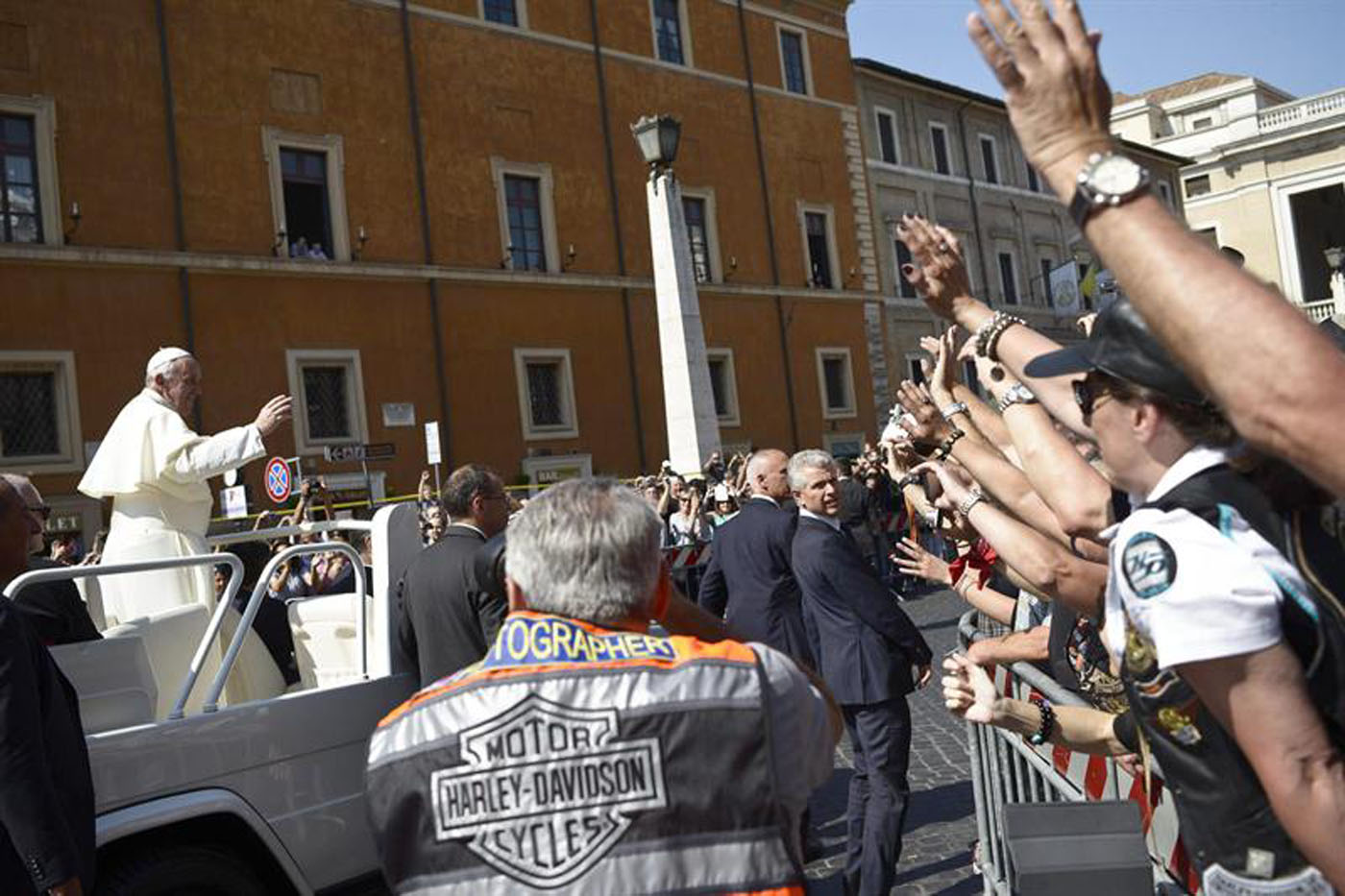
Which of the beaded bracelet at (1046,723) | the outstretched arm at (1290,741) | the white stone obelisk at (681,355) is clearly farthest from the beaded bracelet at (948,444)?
the white stone obelisk at (681,355)

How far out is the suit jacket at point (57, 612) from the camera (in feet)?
13.6

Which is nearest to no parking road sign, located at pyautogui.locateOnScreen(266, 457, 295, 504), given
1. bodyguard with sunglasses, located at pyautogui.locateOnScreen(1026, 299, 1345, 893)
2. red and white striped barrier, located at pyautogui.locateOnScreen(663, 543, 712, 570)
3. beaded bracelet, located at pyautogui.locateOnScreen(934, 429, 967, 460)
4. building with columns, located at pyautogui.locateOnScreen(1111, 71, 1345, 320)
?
red and white striped barrier, located at pyautogui.locateOnScreen(663, 543, 712, 570)

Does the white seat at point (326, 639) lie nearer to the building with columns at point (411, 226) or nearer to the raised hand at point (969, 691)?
the raised hand at point (969, 691)

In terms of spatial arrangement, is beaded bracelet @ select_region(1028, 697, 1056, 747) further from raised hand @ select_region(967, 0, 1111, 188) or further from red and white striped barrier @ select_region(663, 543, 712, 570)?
red and white striped barrier @ select_region(663, 543, 712, 570)

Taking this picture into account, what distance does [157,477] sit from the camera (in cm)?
531

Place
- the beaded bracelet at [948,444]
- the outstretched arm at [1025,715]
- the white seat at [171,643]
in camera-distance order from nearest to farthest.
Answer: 1. the outstretched arm at [1025,715]
2. the beaded bracelet at [948,444]
3. the white seat at [171,643]

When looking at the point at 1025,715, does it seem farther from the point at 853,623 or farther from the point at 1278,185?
the point at 1278,185

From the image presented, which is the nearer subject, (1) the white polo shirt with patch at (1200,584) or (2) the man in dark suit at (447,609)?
(1) the white polo shirt with patch at (1200,584)

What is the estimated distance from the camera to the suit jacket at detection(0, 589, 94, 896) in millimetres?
3039

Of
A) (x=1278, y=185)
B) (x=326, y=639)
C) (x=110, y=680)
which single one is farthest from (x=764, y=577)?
(x=1278, y=185)

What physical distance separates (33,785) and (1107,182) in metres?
2.78

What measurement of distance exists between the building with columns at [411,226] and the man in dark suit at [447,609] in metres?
17.0

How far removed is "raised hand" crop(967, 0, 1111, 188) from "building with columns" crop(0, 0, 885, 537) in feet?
67.9

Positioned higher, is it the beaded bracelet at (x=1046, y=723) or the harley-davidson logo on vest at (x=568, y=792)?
the harley-davidson logo on vest at (x=568, y=792)
